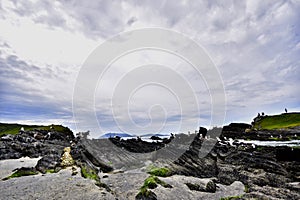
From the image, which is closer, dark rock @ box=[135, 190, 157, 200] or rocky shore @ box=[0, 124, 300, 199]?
dark rock @ box=[135, 190, 157, 200]

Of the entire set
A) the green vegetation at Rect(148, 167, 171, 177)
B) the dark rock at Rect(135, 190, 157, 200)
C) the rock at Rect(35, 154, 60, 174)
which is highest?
the rock at Rect(35, 154, 60, 174)

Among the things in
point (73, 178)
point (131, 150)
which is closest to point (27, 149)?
point (131, 150)

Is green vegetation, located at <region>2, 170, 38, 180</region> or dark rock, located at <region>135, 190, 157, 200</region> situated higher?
green vegetation, located at <region>2, 170, 38, 180</region>

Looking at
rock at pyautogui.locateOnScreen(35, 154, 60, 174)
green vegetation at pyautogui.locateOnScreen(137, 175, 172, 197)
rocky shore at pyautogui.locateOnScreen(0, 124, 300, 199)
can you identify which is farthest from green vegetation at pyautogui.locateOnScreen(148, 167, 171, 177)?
rock at pyautogui.locateOnScreen(35, 154, 60, 174)

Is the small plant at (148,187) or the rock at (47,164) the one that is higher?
the rock at (47,164)

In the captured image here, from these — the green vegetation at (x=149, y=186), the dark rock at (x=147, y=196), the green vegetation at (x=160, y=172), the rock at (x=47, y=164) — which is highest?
the rock at (x=47, y=164)

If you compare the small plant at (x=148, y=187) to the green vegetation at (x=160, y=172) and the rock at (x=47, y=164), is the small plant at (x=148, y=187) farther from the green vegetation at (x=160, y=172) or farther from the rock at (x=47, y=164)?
the rock at (x=47, y=164)

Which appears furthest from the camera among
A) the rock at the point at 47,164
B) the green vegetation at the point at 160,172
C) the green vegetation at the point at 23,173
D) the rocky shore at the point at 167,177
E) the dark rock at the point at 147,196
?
the rock at the point at 47,164

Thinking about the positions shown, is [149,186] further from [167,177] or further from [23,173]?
[23,173]

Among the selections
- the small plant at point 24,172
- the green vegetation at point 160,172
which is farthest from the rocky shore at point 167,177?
the small plant at point 24,172

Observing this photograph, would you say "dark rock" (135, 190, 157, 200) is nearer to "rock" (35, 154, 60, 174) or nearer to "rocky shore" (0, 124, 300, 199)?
"rocky shore" (0, 124, 300, 199)

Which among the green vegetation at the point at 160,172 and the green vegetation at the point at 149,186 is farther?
the green vegetation at the point at 160,172

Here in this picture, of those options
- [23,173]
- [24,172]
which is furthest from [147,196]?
[24,172]

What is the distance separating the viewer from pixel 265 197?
89.7 ft
